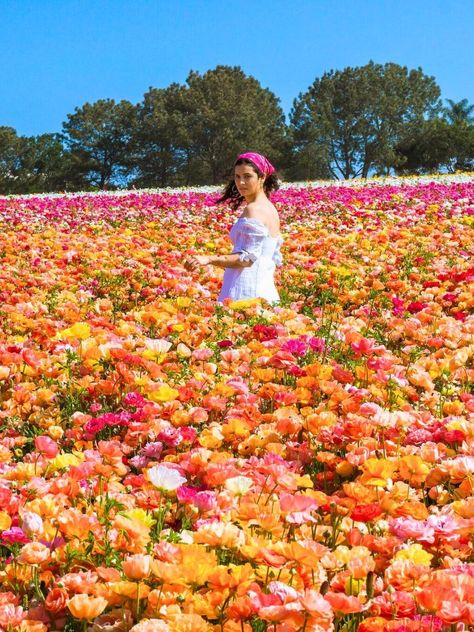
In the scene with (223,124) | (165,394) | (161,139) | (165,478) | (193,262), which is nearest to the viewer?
(165,478)

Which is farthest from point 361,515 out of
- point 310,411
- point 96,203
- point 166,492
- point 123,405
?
point 96,203

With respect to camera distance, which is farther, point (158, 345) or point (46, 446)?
point (158, 345)

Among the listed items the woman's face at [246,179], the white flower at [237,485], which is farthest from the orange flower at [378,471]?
the woman's face at [246,179]

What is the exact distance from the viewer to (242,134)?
184ft

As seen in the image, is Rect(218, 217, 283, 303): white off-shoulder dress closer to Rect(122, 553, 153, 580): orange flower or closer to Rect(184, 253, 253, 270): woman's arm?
Rect(184, 253, 253, 270): woman's arm

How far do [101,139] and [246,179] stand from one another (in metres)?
61.8

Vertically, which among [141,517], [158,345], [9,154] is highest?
[9,154]

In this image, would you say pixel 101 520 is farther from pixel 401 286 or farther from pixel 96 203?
pixel 96 203

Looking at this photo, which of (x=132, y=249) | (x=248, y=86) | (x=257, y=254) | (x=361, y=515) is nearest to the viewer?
(x=361, y=515)

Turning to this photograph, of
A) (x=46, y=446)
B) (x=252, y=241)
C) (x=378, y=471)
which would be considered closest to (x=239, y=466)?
(x=378, y=471)

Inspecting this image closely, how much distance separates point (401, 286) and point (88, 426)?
3.88m

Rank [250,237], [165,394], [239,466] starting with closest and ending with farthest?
[239,466] < [165,394] < [250,237]

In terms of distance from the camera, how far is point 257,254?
6086 mm

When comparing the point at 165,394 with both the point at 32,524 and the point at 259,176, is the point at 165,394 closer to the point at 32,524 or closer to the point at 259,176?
the point at 32,524
